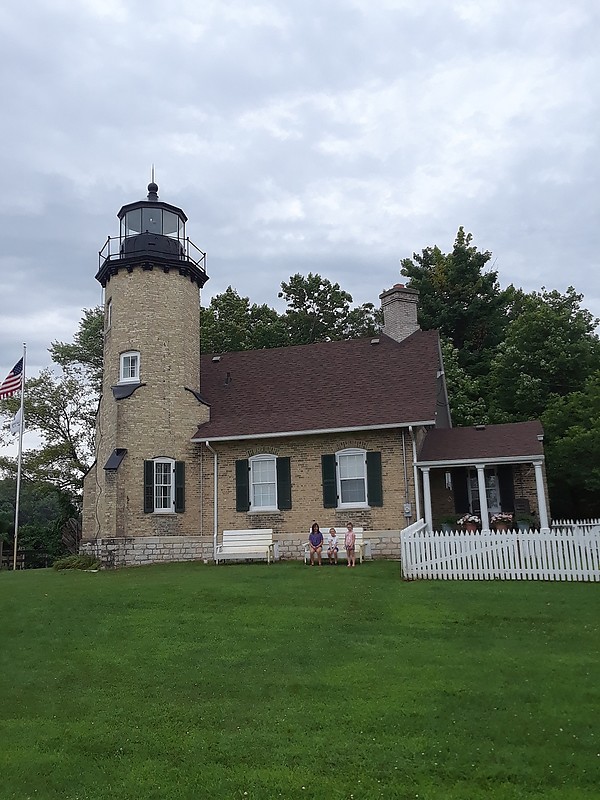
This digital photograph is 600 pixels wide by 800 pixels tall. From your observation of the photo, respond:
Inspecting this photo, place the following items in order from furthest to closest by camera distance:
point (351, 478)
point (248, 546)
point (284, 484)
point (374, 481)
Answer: point (284, 484) → point (351, 478) → point (374, 481) → point (248, 546)

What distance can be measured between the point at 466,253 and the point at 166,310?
1865cm

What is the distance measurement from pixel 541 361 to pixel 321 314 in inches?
559

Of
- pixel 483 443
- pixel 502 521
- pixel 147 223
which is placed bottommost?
pixel 502 521

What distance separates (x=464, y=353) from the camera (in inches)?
1319

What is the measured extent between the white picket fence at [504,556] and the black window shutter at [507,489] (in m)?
5.93

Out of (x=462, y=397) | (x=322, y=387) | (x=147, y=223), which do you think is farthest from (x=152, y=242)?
(x=462, y=397)

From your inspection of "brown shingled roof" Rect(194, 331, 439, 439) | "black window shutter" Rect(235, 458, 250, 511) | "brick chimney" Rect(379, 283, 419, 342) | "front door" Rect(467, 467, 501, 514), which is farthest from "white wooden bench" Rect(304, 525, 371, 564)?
"brick chimney" Rect(379, 283, 419, 342)

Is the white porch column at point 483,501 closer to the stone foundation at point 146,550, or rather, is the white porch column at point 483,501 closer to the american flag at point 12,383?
the stone foundation at point 146,550

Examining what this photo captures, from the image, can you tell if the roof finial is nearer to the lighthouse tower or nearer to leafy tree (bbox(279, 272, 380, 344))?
the lighthouse tower

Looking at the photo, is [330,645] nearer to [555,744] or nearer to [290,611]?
[290,611]

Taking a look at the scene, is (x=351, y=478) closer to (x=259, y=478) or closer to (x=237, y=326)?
(x=259, y=478)

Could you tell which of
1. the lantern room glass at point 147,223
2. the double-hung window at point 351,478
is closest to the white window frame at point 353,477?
the double-hung window at point 351,478

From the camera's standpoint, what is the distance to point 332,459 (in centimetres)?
1942

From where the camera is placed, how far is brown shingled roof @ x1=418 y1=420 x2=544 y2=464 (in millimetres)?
18312
